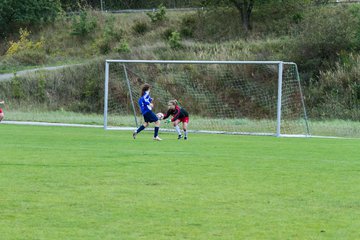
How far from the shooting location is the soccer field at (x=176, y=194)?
29.1 feet

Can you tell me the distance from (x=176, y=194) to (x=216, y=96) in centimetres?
2472

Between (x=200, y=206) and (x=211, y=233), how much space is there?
1.80 m

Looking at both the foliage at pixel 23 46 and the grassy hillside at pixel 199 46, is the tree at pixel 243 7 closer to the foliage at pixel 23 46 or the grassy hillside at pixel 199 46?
the grassy hillside at pixel 199 46

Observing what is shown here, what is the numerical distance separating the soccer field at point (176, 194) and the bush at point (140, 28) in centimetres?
4493

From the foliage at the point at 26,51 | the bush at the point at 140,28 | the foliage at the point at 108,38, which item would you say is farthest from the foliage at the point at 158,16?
the foliage at the point at 26,51

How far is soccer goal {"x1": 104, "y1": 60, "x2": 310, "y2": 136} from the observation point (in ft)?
108

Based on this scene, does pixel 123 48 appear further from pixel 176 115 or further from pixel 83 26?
pixel 176 115

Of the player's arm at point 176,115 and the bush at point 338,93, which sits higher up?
the player's arm at point 176,115

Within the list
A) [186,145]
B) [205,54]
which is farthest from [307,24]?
[186,145]

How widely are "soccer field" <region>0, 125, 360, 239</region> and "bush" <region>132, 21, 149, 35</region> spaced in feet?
147

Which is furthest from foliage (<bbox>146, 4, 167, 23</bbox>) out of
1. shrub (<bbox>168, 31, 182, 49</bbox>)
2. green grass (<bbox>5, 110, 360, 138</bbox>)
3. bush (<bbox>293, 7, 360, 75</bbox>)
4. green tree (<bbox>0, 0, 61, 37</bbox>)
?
green grass (<bbox>5, 110, 360, 138</bbox>)

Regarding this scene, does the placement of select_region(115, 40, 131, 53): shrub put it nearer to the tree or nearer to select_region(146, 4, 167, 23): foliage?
select_region(146, 4, 167, 23): foliage

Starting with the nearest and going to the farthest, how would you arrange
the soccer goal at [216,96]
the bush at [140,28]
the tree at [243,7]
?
the soccer goal at [216,96]
the tree at [243,7]
the bush at [140,28]

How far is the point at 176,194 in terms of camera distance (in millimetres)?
11508
